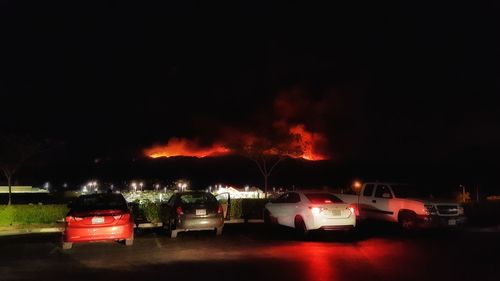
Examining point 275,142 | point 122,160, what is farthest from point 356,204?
point 122,160

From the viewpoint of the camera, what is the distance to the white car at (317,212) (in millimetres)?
15977

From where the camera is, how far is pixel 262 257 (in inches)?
496

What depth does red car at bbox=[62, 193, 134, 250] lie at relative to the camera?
547 inches

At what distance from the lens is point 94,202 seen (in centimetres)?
1480

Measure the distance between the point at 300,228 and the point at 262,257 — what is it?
425 centimetres

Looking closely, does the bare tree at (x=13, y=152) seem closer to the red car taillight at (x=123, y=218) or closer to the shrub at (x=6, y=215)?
the shrub at (x=6, y=215)

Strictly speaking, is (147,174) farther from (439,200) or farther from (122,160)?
(439,200)

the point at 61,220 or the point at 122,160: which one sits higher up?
the point at 122,160

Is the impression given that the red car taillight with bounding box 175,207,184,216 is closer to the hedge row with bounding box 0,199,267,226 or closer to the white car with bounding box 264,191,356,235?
the white car with bounding box 264,191,356,235

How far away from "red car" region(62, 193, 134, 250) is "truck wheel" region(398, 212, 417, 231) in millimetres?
8857

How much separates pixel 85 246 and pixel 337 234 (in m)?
7.85

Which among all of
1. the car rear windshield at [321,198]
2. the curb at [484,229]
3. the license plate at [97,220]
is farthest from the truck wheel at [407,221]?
the license plate at [97,220]

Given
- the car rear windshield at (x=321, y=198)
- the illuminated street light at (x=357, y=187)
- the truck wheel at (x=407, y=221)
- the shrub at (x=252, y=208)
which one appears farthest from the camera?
the illuminated street light at (x=357, y=187)

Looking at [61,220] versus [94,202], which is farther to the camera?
[61,220]
